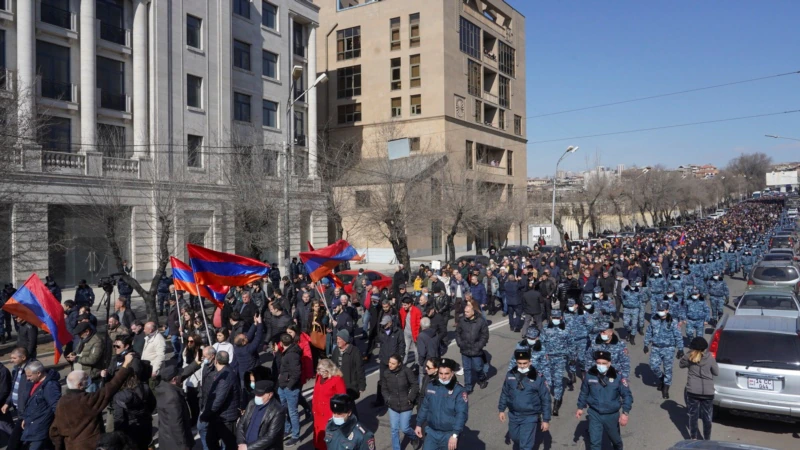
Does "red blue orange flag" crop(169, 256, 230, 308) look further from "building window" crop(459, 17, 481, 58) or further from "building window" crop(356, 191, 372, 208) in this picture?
"building window" crop(459, 17, 481, 58)

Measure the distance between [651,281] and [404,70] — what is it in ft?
116

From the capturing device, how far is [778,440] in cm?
810

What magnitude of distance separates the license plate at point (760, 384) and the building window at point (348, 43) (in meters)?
45.7

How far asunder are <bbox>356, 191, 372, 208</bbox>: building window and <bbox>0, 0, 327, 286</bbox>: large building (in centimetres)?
205

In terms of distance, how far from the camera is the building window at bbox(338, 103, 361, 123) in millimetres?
50250

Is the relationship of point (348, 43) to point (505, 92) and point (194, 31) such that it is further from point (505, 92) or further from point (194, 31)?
point (194, 31)

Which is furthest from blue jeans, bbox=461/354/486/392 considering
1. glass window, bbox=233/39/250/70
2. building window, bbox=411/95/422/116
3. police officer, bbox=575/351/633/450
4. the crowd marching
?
building window, bbox=411/95/422/116

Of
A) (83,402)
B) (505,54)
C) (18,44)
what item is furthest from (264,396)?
(505,54)

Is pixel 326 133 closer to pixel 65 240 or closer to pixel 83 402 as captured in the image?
pixel 65 240

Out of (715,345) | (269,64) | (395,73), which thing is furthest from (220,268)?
(395,73)

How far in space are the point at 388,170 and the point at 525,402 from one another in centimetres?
2270

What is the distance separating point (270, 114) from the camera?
35188 millimetres

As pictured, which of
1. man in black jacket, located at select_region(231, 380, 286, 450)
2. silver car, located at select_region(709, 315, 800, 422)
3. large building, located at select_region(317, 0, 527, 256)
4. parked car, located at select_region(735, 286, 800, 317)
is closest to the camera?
man in black jacket, located at select_region(231, 380, 286, 450)

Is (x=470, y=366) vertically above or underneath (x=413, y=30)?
underneath
